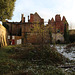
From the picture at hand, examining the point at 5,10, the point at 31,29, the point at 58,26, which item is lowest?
the point at 31,29

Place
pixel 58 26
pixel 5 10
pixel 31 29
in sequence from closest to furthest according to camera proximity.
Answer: pixel 5 10, pixel 31 29, pixel 58 26

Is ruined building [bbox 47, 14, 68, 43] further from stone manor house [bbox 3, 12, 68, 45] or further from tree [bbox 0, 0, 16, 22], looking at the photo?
tree [bbox 0, 0, 16, 22]

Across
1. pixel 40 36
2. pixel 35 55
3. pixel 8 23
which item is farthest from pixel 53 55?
pixel 8 23

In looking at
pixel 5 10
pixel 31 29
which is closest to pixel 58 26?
pixel 31 29

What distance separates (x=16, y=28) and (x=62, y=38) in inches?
575

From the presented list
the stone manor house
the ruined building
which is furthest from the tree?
the ruined building

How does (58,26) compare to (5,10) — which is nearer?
(5,10)

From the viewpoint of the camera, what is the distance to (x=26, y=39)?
2598cm

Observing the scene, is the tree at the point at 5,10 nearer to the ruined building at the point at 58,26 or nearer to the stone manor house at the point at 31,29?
the stone manor house at the point at 31,29

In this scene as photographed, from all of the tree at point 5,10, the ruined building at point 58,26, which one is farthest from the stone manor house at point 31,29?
the tree at point 5,10

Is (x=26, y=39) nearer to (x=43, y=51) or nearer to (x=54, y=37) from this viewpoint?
(x=54, y=37)

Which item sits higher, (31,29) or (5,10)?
(5,10)

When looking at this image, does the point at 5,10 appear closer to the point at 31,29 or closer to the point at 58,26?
the point at 31,29

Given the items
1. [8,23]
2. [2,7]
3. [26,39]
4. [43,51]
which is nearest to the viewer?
[43,51]
